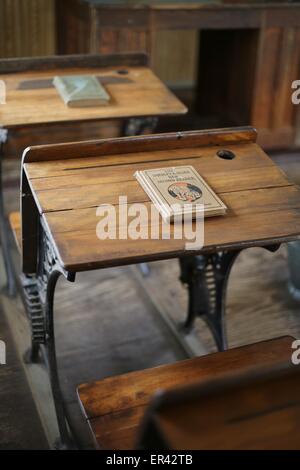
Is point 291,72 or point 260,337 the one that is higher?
point 291,72

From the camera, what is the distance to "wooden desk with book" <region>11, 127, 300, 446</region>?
5.05ft

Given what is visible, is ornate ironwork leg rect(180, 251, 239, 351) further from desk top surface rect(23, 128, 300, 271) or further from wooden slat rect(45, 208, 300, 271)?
wooden slat rect(45, 208, 300, 271)

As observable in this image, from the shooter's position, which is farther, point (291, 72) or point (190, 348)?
point (291, 72)

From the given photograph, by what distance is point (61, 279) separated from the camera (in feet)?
9.30

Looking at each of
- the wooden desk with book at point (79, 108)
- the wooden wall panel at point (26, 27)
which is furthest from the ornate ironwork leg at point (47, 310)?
the wooden wall panel at point (26, 27)

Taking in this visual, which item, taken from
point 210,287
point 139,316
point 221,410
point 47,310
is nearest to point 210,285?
point 210,287

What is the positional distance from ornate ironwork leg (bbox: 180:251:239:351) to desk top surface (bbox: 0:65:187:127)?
52 centimetres

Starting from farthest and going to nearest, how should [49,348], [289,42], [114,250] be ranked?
1. [289,42]
2. [49,348]
3. [114,250]

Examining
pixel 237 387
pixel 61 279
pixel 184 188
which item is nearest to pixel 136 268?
pixel 61 279

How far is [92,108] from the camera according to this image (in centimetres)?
231

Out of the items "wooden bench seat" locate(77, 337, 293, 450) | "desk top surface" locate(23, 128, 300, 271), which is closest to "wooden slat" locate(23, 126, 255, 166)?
"desk top surface" locate(23, 128, 300, 271)

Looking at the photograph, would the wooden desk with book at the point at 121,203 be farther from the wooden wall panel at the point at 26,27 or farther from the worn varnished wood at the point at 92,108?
the wooden wall panel at the point at 26,27

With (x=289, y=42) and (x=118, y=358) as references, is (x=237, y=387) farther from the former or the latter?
(x=289, y=42)

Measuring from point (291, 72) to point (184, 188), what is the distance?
7.99 ft
